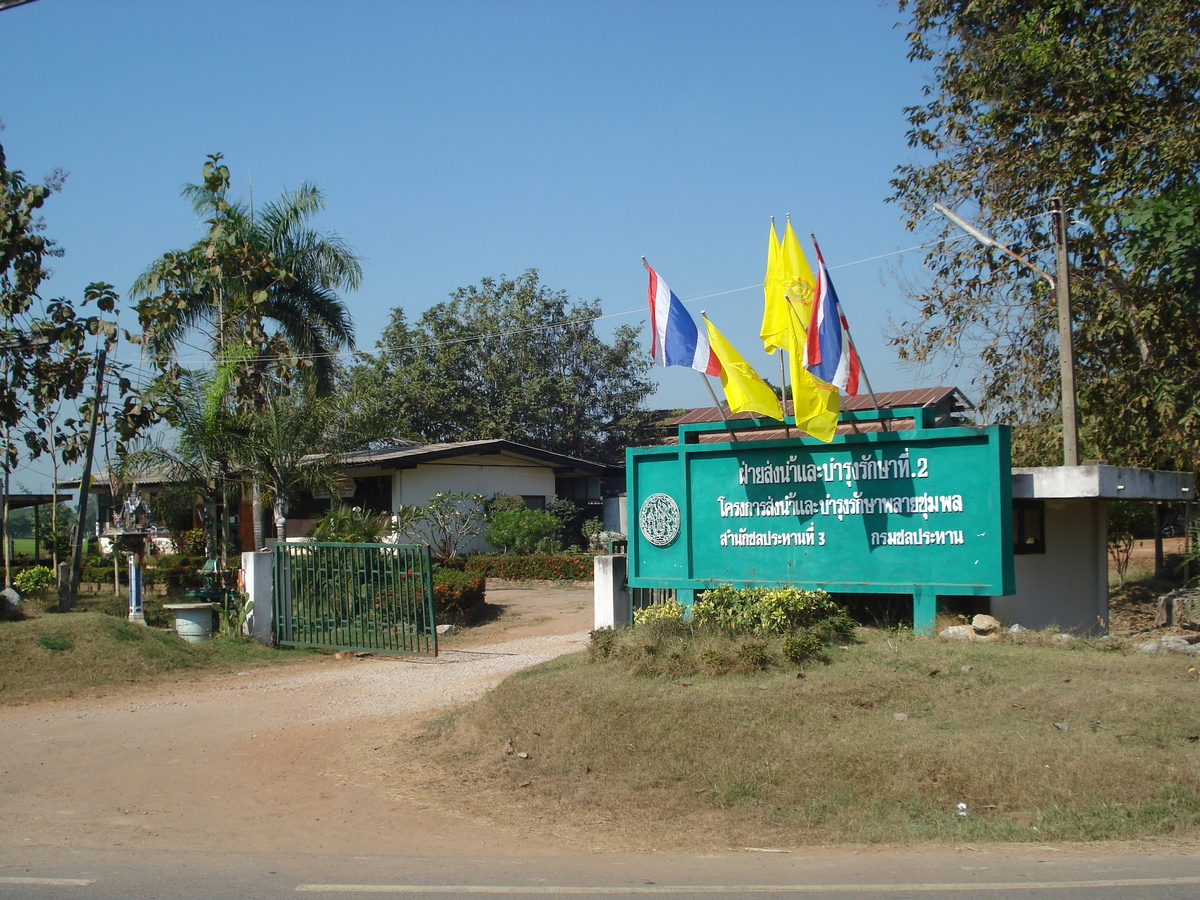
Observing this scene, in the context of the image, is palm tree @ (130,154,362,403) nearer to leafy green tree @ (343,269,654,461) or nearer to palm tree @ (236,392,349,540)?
palm tree @ (236,392,349,540)

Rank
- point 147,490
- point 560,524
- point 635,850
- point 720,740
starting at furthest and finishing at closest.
A: point 147,490
point 560,524
point 720,740
point 635,850

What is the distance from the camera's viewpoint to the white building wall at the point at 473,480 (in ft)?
86.1

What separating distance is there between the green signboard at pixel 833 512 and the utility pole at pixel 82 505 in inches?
413

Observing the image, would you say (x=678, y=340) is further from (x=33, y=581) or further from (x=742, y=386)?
(x=33, y=581)

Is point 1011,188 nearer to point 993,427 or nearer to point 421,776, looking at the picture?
point 993,427

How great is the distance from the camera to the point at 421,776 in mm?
8117

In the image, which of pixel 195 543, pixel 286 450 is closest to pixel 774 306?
pixel 286 450

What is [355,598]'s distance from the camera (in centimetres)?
1382

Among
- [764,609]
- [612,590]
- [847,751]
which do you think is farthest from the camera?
[612,590]

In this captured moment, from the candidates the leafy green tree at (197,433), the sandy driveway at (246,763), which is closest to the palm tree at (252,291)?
the leafy green tree at (197,433)

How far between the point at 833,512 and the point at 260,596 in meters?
8.25

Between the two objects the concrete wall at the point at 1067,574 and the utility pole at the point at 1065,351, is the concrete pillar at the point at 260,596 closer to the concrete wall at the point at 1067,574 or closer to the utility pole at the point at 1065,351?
the concrete wall at the point at 1067,574

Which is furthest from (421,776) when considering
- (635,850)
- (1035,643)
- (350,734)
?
(1035,643)

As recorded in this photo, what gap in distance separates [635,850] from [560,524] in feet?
66.2
